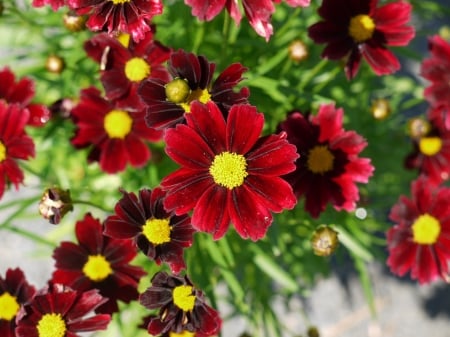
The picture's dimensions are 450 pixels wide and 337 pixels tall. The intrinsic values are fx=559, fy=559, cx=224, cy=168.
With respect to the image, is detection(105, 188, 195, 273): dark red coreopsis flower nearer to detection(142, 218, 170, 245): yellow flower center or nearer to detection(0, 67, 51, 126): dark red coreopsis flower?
detection(142, 218, 170, 245): yellow flower center

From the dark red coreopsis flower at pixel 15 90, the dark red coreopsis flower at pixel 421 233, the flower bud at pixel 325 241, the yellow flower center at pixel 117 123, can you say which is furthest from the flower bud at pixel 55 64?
the dark red coreopsis flower at pixel 421 233

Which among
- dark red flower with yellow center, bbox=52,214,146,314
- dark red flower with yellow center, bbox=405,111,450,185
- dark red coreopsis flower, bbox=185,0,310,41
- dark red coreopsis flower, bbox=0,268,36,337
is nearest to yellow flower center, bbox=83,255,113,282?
dark red flower with yellow center, bbox=52,214,146,314

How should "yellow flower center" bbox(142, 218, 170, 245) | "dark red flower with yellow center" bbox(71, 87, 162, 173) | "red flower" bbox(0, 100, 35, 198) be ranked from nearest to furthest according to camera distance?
"yellow flower center" bbox(142, 218, 170, 245) → "red flower" bbox(0, 100, 35, 198) → "dark red flower with yellow center" bbox(71, 87, 162, 173)

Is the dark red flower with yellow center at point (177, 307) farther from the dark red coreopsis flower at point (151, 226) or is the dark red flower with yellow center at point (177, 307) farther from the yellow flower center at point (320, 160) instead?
the yellow flower center at point (320, 160)

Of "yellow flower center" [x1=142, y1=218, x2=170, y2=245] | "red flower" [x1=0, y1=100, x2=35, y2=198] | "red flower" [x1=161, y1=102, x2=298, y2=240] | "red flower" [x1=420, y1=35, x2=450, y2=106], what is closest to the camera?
"red flower" [x1=161, y1=102, x2=298, y2=240]

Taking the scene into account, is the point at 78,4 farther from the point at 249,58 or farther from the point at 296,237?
the point at 296,237

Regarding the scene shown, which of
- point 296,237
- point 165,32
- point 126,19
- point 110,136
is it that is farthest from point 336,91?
point 126,19
